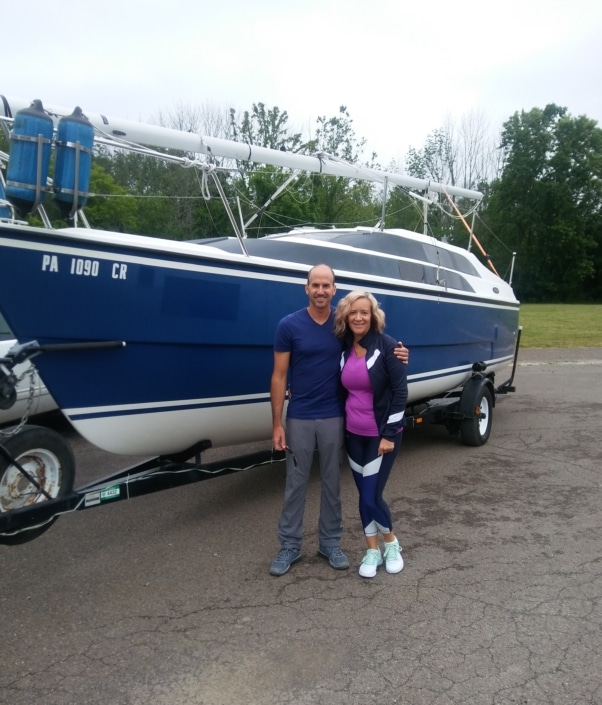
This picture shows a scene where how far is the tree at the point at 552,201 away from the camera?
52938mm

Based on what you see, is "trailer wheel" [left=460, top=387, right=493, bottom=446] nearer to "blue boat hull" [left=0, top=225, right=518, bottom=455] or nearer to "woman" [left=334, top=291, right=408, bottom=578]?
"blue boat hull" [left=0, top=225, right=518, bottom=455]

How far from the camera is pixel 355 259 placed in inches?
223

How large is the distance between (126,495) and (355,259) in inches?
116

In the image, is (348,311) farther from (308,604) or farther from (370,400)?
(308,604)

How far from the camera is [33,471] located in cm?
358

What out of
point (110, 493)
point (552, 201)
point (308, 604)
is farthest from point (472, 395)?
point (552, 201)

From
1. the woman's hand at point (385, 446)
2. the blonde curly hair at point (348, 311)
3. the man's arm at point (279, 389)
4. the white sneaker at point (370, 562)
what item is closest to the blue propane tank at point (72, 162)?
the man's arm at point (279, 389)

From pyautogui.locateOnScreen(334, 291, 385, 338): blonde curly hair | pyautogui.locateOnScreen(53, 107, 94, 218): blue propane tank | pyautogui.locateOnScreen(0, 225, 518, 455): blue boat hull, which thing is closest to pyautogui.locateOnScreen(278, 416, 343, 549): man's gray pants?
pyautogui.locateOnScreen(334, 291, 385, 338): blonde curly hair

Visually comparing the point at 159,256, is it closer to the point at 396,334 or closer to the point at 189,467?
the point at 189,467

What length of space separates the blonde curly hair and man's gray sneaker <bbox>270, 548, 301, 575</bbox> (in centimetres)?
134

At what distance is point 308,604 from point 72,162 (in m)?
2.67

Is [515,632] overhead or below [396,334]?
below

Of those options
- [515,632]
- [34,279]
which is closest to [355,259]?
[34,279]

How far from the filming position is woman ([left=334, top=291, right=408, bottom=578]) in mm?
3637
